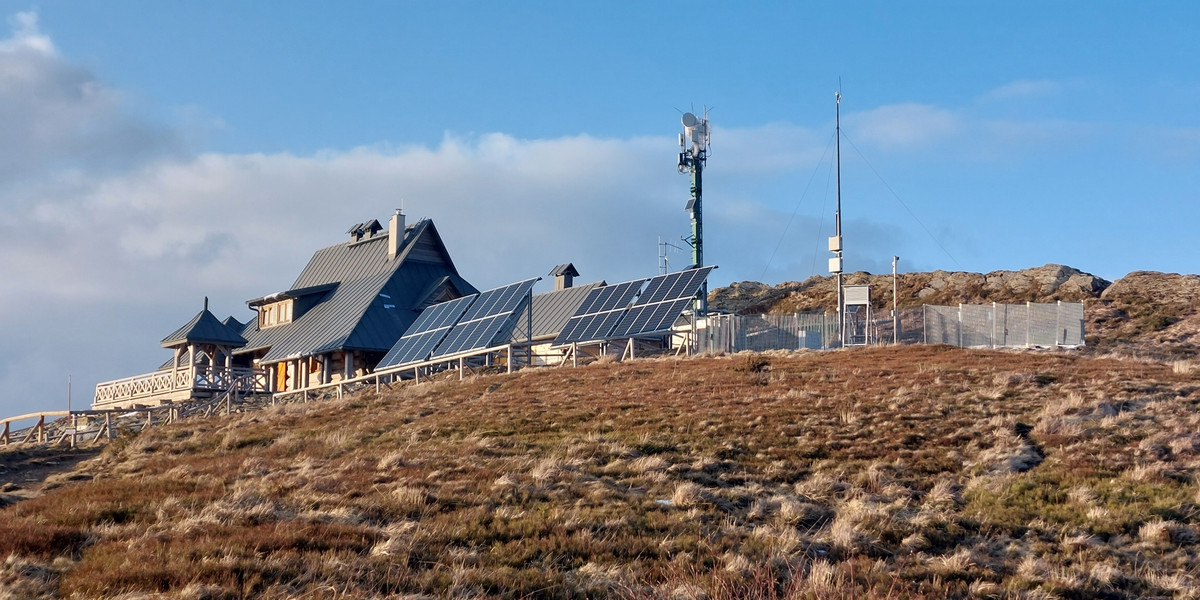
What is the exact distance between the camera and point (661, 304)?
39.8 m

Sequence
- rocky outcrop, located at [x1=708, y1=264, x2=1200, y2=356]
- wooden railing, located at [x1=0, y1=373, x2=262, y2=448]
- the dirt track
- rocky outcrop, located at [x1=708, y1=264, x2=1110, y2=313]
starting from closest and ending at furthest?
1. the dirt track
2. wooden railing, located at [x1=0, y1=373, x2=262, y2=448]
3. rocky outcrop, located at [x1=708, y1=264, x2=1200, y2=356]
4. rocky outcrop, located at [x1=708, y1=264, x2=1110, y2=313]

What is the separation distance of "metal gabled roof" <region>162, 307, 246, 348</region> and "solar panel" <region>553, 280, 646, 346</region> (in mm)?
15057

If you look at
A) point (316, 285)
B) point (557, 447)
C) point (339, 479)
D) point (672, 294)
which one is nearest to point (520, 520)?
point (339, 479)

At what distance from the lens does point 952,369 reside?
29.9 m

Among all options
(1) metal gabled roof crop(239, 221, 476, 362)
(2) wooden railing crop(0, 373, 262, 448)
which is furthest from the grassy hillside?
(1) metal gabled roof crop(239, 221, 476, 362)

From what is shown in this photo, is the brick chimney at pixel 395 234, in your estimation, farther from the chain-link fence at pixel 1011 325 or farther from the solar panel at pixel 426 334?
the chain-link fence at pixel 1011 325

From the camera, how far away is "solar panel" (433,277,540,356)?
128ft

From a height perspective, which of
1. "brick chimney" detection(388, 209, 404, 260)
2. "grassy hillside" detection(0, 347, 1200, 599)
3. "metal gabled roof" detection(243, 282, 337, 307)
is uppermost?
"brick chimney" detection(388, 209, 404, 260)

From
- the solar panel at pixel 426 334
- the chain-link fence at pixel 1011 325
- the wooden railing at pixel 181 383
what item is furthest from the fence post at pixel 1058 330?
the wooden railing at pixel 181 383

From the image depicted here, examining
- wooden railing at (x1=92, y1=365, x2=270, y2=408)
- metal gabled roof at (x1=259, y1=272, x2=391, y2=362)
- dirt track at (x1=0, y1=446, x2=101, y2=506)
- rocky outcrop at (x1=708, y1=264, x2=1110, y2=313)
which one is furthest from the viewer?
rocky outcrop at (x1=708, y1=264, x2=1110, y2=313)

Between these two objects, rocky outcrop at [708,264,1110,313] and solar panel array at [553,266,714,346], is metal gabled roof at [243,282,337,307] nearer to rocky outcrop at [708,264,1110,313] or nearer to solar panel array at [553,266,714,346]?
solar panel array at [553,266,714,346]

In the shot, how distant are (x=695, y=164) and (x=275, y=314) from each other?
Result: 23.5m

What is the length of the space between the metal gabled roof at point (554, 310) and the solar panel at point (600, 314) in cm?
449

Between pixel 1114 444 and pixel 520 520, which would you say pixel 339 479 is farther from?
pixel 1114 444
